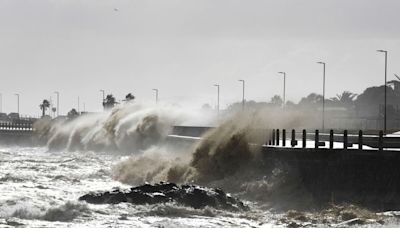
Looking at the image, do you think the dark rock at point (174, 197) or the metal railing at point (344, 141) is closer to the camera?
the dark rock at point (174, 197)

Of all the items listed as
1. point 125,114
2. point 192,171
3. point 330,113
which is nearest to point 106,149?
point 125,114

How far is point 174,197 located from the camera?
27281 millimetres

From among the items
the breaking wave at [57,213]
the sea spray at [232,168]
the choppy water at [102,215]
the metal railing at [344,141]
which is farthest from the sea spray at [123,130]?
the breaking wave at [57,213]

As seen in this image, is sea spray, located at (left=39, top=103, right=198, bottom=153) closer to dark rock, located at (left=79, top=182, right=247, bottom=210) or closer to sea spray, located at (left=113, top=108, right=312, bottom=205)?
sea spray, located at (left=113, top=108, right=312, bottom=205)

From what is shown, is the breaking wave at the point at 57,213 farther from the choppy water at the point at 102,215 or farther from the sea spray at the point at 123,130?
the sea spray at the point at 123,130

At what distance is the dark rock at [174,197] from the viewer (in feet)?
88.5

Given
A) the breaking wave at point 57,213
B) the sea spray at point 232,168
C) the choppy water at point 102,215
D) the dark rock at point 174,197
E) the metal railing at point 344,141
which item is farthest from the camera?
the sea spray at point 232,168

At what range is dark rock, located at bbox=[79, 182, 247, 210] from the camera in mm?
26969

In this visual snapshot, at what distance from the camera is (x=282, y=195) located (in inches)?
1198

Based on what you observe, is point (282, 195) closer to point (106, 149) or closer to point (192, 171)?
point (192, 171)

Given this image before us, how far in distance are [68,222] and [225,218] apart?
16.3ft

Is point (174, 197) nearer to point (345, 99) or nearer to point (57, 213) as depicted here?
point (57, 213)

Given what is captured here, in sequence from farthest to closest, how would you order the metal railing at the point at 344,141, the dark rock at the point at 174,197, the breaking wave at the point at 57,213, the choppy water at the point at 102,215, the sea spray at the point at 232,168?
1. the sea spray at the point at 232,168
2. the metal railing at the point at 344,141
3. the dark rock at the point at 174,197
4. the breaking wave at the point at 57,213
5. the choppy water at the point at 102,215

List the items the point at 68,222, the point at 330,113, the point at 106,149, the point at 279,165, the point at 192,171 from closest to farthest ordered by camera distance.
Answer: the point at 68,222 → the point at 279,165 → the point at 192,171 → the point at 106,149 → the point at 330,113
